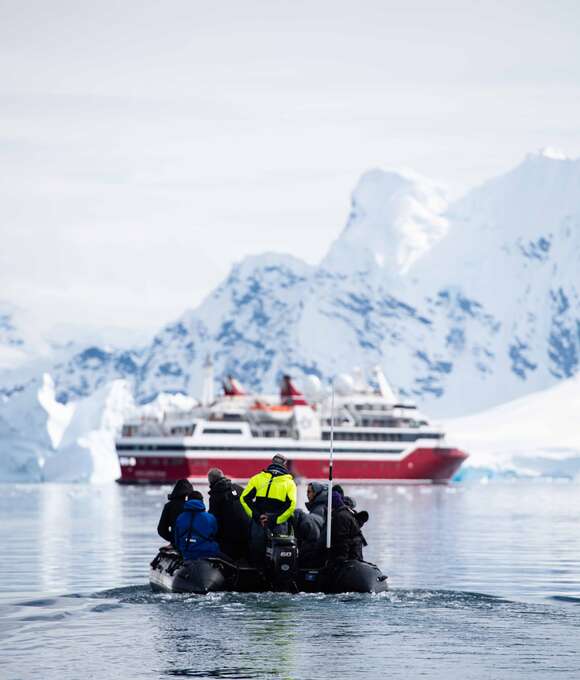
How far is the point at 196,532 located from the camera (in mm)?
28281

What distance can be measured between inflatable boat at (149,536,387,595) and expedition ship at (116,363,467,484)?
110 m

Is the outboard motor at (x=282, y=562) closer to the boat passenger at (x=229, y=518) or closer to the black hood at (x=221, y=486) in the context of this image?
the boat passenger at (x=229, y=518)

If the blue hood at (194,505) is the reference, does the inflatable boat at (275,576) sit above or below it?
below

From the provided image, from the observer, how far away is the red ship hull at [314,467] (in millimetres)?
139375

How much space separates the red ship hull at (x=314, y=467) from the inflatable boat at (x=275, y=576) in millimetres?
109583

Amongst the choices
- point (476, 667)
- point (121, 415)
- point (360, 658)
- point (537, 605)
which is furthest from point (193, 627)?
point (121, 415)

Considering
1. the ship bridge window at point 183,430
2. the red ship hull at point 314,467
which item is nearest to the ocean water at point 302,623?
the red ship hull at point 314,467

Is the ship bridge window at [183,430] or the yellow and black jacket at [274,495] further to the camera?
the ship bridge window at [183,430]

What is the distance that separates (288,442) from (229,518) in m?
114

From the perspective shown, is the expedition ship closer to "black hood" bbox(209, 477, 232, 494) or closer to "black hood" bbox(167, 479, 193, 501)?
"black hood" bbox(167, 479, 193, 501)

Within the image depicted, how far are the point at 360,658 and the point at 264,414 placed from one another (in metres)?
125

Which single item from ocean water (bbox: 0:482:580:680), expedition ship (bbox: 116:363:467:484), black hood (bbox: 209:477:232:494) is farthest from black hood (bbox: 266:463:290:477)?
expedition ship (bbox: 116:363:467:484)

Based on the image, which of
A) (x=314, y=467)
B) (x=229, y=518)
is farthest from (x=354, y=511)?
(x=314, y=467)

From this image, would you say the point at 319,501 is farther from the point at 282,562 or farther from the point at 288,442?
the point at 288,442
